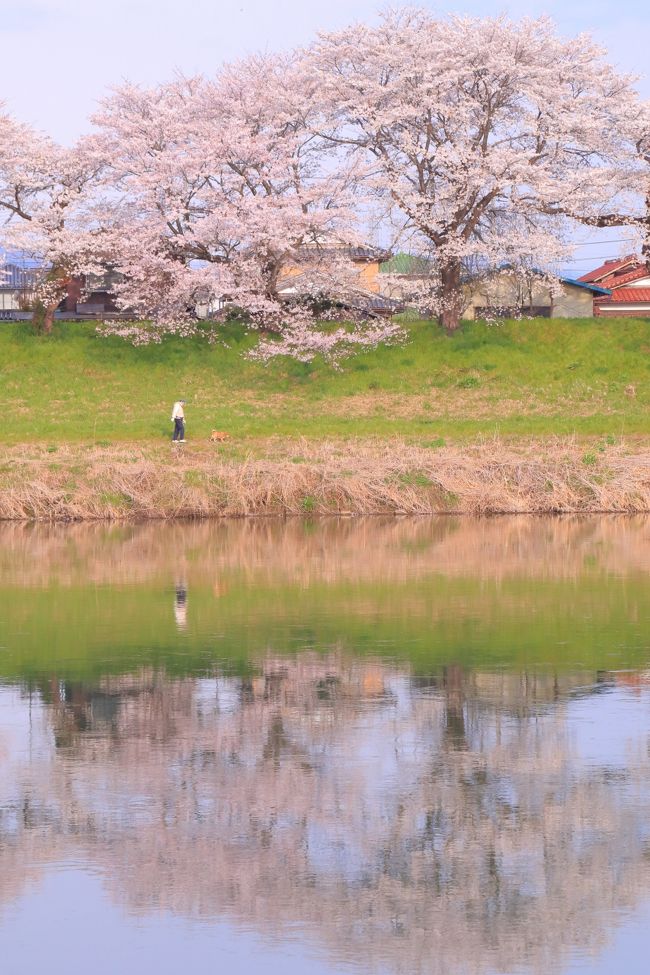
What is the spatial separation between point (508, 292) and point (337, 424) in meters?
20.0

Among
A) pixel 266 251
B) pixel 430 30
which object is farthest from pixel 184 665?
pixel 430 30

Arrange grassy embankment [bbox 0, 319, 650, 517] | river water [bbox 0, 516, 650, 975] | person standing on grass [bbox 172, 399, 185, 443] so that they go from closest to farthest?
river water [bbox 0, 516, 650, 975]
grassy embankment [bbox 0, 319, 650, 517]
person standing on grass [bbox 172, 399, 185, 443]

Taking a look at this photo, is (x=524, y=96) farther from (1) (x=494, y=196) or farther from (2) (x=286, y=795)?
A: (2) (x=286, y=795)

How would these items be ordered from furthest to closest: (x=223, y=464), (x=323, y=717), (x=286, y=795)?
(x=223, y=464), (x=323, y=717), (x=286, y=795)

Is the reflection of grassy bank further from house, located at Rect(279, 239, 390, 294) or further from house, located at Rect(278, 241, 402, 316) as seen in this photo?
house, located at Rect(279, 239, 390, 294)

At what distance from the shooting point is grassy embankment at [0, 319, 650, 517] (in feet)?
115

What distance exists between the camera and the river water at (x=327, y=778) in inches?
363

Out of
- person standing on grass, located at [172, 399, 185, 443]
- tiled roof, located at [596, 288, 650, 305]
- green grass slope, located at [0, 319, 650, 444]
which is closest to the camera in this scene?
person standing on grass, located at [172, 399, 185, 443]

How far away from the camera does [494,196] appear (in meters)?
55.6

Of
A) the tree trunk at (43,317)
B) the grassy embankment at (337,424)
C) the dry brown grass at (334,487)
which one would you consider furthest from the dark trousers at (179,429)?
the tree trunk at (43,317)

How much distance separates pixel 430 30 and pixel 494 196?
723 cm

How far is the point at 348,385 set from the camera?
173 ft

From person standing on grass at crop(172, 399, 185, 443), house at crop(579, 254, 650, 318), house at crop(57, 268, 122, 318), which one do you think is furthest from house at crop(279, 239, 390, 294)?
house at crop(579, 254, 650, 318)

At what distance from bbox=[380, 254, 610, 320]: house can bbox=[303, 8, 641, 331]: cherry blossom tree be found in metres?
1.00
